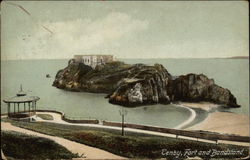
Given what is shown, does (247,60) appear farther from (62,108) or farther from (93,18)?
(62,108)

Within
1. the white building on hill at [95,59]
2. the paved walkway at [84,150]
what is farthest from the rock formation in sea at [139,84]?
the paved walkway at [84,150]

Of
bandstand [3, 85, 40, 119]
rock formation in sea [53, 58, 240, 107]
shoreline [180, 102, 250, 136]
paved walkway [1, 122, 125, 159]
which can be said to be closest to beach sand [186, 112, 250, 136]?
shoreline [180, 102, 250, 136]

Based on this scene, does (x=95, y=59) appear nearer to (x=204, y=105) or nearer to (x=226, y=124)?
(x=204, y=105)

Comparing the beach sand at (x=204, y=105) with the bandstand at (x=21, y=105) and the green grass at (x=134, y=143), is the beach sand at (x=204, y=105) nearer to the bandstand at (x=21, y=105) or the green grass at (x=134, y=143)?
the green grass at (x=134, y=143)

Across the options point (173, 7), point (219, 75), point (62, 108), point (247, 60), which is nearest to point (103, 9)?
point (173, 7)

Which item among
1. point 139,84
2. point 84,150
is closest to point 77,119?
point 84,150

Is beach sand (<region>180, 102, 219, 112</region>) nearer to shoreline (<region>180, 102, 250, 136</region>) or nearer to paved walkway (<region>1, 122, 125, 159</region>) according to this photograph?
shoreline (<region>180, 102, 250, 136</region>)

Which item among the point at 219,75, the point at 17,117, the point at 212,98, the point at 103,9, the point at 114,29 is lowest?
the point at 17,117

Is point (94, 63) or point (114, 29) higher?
point (114, 29)
